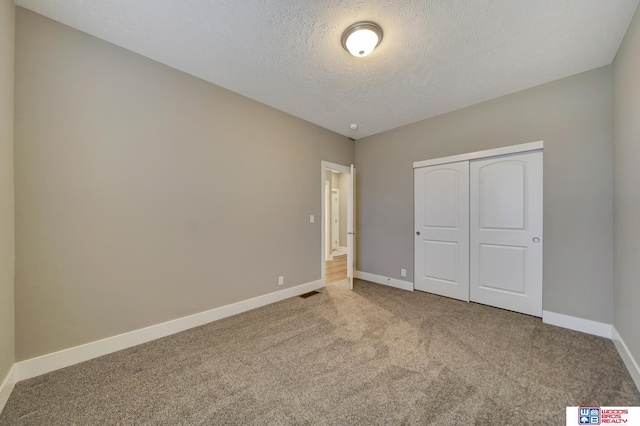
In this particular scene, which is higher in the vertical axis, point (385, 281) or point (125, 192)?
point (125, 192)

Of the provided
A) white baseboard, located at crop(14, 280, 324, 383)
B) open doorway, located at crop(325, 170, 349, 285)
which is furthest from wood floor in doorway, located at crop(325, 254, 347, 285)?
white baseboard, located at crop(14, 280, 324, 383)

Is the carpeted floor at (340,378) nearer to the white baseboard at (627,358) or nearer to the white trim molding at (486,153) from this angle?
the white baseboard at (627,358)

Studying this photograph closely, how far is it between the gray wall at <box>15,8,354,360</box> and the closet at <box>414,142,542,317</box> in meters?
2.42

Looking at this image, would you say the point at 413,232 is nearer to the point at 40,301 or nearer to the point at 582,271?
the point at 582,271

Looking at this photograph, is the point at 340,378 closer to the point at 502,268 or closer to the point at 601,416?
the point at 601,416

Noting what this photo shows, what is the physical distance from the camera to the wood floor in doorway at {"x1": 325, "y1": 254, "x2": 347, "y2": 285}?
15.3 feet

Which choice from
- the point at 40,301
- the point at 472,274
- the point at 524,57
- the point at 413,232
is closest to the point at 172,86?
the point at 40,301

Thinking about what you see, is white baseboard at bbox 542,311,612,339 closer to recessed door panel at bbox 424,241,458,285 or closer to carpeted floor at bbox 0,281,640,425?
carpeted floor at bbox 0,281,640,425

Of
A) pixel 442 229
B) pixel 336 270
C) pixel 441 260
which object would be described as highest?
pixel 442 229

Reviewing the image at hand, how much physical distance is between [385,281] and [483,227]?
1.79m

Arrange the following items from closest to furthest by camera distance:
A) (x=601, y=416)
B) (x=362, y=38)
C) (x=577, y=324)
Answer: (x=601, y=416) < (x=362, y=38) < (x=577, y=324)

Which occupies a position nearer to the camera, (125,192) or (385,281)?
(125,192)

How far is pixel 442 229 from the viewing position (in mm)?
3668

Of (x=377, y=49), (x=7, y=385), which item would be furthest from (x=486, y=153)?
(x=7, y=385)
